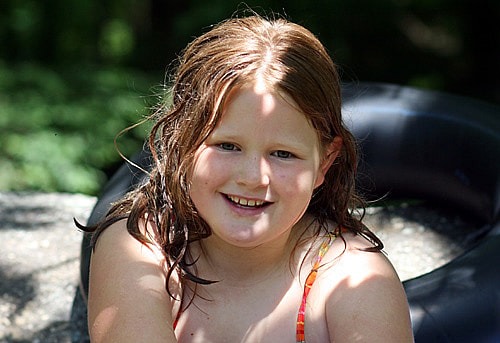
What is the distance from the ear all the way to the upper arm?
1.34 ft

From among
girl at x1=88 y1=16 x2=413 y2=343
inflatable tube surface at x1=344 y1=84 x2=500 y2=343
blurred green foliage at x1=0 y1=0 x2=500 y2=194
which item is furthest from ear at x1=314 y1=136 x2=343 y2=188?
blurred green foliage at x1=0 y1=0 x2=500 y2=194

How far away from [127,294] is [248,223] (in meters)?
0.31

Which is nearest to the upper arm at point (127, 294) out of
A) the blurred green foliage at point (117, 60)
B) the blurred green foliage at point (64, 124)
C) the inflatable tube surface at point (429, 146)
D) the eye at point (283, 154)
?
the eye at point (283, 154)

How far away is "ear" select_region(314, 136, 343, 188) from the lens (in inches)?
74.0

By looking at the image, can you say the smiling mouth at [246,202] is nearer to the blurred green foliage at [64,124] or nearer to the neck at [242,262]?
the neck at [242,262]

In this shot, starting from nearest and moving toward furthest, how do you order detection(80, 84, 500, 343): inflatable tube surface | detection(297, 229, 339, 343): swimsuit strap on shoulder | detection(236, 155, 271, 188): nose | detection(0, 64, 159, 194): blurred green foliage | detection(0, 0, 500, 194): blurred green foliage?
1. detection(236, 155, 271, 188): nose
2. detection(297, 229, 339, 343): swimsuit strap on shoulder
3. detection(80, 84, 500, 343): inflatable tube surface
4. detection(0, 64, 159, 194): blurred green foliage
5. detection(0, 0, 500, 194): blurred green foliage

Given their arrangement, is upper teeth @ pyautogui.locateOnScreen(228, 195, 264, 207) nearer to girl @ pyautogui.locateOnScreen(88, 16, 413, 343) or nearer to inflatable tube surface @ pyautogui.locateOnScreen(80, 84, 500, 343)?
girl @ pyautogui.locateOnScreen(88, 16, 413, 343)

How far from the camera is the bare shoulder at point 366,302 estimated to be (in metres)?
1.73

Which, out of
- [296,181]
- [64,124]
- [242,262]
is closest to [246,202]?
[296,181]

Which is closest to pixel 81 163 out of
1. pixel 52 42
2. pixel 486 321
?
pixel 52 42

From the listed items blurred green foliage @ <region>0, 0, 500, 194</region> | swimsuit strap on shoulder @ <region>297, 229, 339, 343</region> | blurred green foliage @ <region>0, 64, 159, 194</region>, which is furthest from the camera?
blurred green foliage @ <region>0, 0, 500, 194</region>

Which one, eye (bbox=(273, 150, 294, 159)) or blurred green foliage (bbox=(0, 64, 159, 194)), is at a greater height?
eye (bbox=(273, 150, 294, 159))

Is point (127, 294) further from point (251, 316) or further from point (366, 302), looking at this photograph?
point (366, 302)

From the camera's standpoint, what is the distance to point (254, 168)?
5.58 ft
